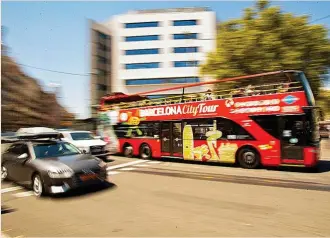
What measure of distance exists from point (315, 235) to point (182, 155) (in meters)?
10.5

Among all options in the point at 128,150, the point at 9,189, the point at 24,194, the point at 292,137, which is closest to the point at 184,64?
the point at 128,150

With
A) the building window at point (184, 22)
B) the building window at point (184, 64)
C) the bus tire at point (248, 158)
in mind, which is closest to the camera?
the bus tire at point (248, 158)

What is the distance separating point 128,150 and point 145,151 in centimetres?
138

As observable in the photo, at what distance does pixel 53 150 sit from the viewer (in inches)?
352

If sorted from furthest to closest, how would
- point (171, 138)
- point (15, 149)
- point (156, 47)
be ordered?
1. point (156, 47)
2. point (171, 138)
3. point (15, 149)

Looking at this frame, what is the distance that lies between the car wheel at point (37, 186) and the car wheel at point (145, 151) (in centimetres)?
900

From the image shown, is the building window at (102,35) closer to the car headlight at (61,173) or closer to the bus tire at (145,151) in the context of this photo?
the bus tire at (145,151)

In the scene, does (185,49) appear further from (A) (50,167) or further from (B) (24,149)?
(A) (50,167)

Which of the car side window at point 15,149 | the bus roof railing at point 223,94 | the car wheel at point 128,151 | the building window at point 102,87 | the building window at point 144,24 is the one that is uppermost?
the building window at point 144,24

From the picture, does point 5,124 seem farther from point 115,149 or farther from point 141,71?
point 115,149

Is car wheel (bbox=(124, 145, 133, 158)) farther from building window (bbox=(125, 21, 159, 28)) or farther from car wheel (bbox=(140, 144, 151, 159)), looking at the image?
building window (bbox=(125, 21, 159, 28))

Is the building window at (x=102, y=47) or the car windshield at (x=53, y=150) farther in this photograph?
the building window at (x=102, y=47)

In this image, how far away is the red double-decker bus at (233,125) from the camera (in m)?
11.9

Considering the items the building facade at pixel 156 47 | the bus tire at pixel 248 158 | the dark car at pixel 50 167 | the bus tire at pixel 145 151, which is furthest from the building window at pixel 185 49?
the dark car at pixel 50 167
